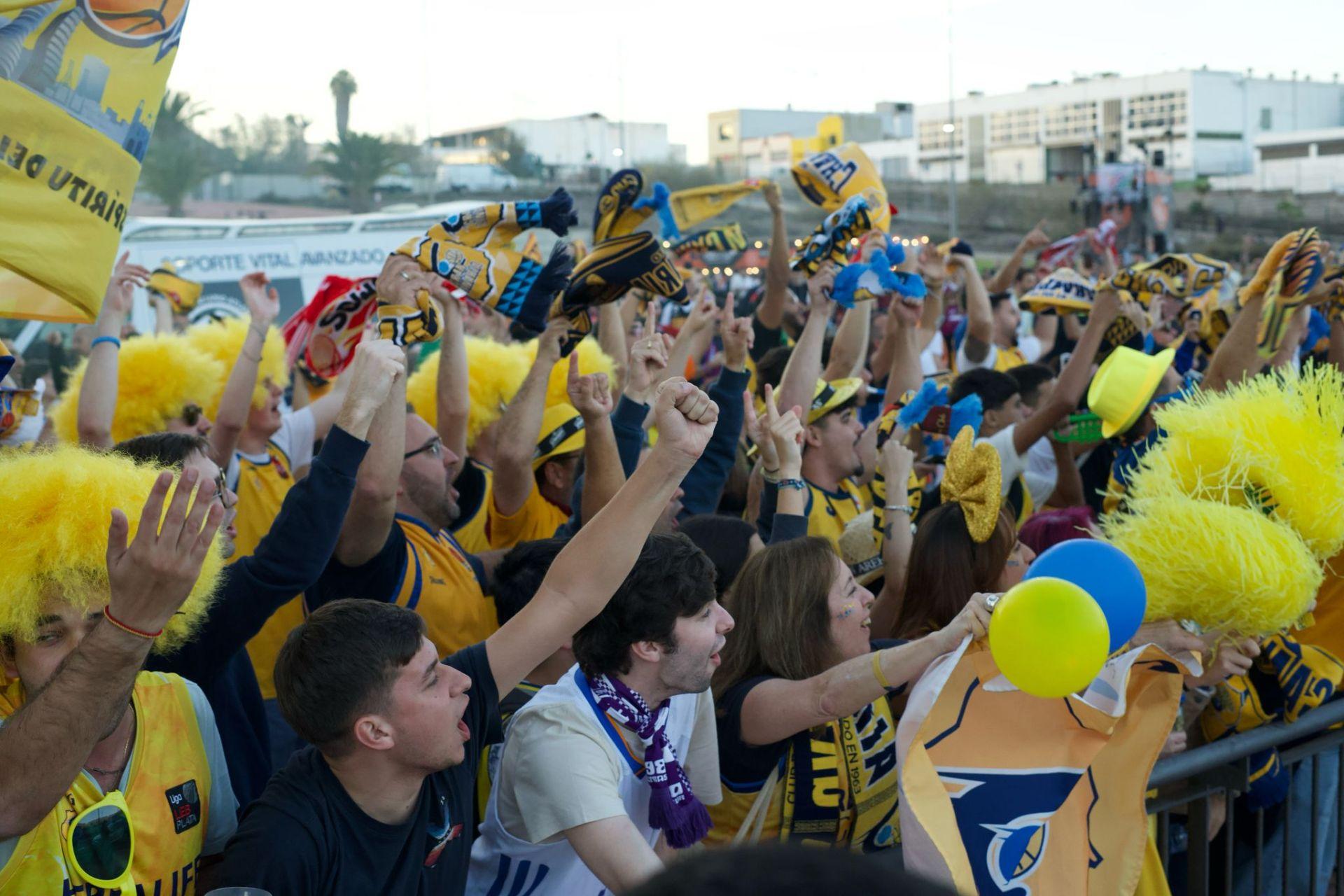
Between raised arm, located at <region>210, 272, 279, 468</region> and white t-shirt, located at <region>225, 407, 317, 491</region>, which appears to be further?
white t-shirt, located at <region>225, 407, 317, 491</region>

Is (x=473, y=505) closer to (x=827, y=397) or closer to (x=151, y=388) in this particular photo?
(x=827, y=397)

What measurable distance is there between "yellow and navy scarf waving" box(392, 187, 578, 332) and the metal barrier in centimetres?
232

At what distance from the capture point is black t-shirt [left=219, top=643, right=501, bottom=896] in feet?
6.77

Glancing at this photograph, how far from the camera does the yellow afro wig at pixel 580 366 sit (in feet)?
17.7

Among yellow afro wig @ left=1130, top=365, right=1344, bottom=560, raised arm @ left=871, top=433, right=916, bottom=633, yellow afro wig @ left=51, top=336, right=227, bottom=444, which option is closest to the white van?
yellow afro wig @ left=51, top=336, right=227, bottom=444

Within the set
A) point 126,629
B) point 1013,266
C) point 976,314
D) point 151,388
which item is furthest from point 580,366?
point 1013,266

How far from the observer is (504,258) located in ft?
13.3

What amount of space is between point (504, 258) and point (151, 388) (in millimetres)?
1968

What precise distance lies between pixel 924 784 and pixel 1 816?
1.58 m

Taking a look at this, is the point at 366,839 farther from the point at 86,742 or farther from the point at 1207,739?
the point at 1207,739

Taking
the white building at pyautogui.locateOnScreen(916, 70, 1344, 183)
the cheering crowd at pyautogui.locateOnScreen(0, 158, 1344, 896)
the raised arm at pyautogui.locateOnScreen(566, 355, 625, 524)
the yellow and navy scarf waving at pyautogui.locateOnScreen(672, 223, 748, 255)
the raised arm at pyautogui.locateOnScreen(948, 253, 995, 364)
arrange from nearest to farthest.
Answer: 1. the cheering crowd at pyautogui.locateOnScreen(0, 158, 1344, 896)
2. the raised arm at pyautogui.locateOnScreen(566, 355, 625, 524)
3. the yellow and navy scarf waving at pyautogui.locateOnScreen(672, 223, 748, 255)
4. the raised arm at pyautogui.locateOnScreen(948, 253, 995, 364)
5. the white building at pyautogui.locateOnScreen(916, 70, 1344, 183)

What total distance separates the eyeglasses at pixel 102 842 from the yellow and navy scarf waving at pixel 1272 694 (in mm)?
2590

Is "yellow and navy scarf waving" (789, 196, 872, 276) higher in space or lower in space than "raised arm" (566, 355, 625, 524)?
higher

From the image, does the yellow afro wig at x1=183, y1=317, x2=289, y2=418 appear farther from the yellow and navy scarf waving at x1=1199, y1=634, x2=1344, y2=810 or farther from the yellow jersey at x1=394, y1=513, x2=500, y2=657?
the yellow and navy scarf waving at x1=1199, y1=634, x2=1344, y2=810
